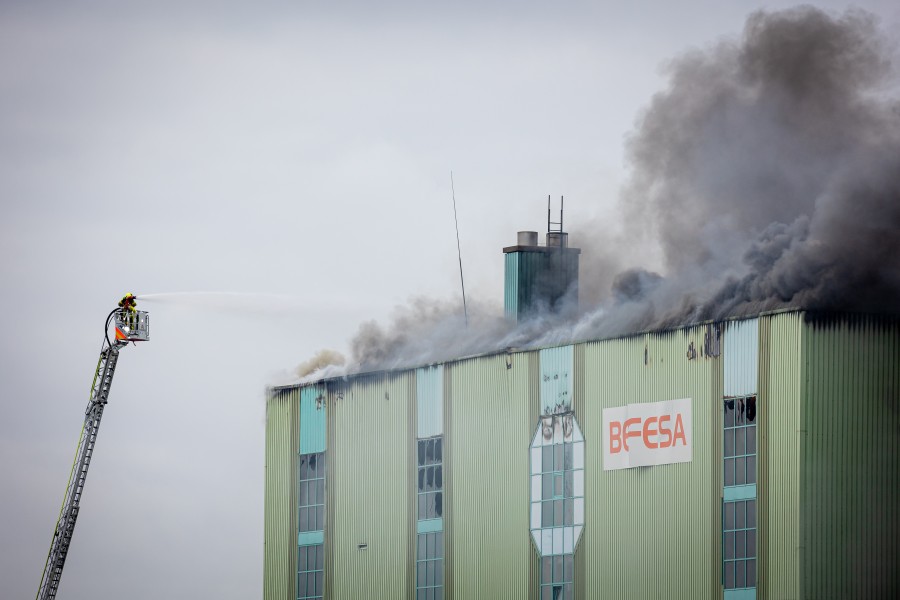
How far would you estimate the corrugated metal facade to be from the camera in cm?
4312

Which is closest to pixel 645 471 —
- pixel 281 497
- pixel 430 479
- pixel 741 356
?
pixel 741 356

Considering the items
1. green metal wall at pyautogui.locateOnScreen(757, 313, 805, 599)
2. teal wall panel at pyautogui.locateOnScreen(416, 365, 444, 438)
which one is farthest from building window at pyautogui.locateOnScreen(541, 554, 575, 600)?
green metal wall at pyautogui.locateOnScreen(757, 313, 805, 599)

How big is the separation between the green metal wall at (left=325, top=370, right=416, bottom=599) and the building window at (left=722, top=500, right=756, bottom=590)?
48.4 feet

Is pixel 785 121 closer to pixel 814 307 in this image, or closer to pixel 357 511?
pixel 814 307

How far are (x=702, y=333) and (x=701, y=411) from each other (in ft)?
6.71

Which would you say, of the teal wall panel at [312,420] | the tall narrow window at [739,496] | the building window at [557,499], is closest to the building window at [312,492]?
the teal wall panel at [312,420]

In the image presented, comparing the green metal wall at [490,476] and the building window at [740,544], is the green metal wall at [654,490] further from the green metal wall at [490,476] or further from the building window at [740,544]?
the green metal wall at [490,476]

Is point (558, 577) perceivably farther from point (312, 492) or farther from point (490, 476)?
point (312, 492)

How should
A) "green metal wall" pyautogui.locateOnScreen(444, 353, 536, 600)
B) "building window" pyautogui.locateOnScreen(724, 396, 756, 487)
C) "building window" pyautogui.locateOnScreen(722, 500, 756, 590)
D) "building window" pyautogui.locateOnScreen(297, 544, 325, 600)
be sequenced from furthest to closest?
"building window" pyautogui.locateOnScreen(297, 544, 325, 600) < "green metal wall" pyautogui.locateOnScreen(444, 353, 536, 600) < "building window" pyautogui.locateOnScreen(724, 396, 756, 487) < "building window" pyautogui.locateOnScreen(722, 500, 756, 590)

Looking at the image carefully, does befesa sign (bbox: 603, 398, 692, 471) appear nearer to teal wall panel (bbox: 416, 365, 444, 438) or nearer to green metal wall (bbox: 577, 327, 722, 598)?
green metal wall (bbox: 577, 327, 722, 598)

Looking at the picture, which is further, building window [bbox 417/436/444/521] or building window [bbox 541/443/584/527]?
building window [bbox 417/436/444/521]

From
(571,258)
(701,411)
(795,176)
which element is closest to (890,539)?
(701,411)

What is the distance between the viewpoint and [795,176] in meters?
55.2

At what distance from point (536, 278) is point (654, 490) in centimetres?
1320
